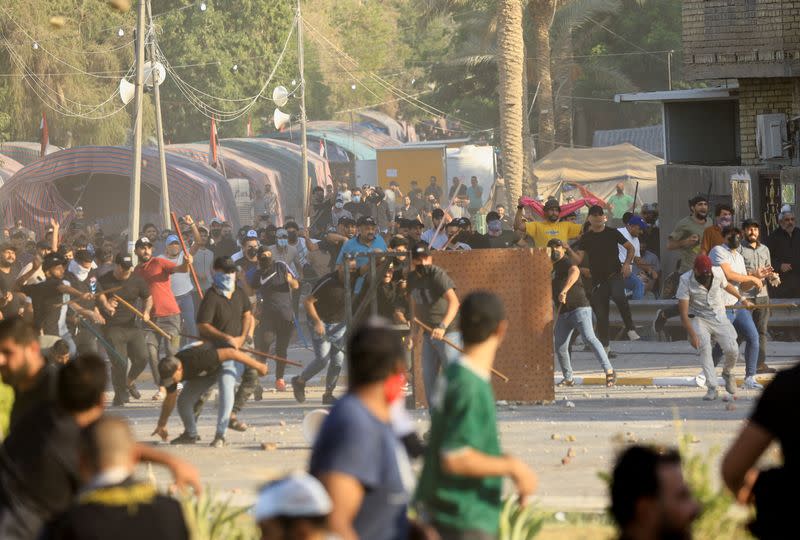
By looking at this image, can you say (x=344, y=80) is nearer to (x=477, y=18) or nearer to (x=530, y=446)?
(x=477, y=18)

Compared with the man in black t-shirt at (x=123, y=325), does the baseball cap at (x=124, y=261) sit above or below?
above

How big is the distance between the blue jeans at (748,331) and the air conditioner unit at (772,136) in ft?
33.8

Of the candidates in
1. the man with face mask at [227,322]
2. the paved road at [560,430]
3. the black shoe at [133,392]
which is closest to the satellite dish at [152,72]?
the paved road at [560,430]

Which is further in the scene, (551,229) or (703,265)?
(551,229)

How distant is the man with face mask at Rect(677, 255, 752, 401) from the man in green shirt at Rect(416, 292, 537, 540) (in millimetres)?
8691

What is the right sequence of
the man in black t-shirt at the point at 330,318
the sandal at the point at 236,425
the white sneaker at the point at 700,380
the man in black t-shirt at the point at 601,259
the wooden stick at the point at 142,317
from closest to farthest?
the sandal at the point at 236,425 → the man in black t-shirt at the point at 330,318 → the white sneaker at the point at 700,380 → the wooden stick at the point at 142,317 → the man in black t-shirt at the point at 601,259

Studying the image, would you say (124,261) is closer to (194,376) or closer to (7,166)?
(194,376)

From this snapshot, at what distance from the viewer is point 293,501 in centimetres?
421

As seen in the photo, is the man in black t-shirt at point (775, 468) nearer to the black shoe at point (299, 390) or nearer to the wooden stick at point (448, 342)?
the wooden stick at point (448, 342)

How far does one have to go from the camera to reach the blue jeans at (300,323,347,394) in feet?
49.4

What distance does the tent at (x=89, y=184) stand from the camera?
119ft

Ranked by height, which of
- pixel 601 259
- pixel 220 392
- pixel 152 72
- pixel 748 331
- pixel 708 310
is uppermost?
pixel 152 72

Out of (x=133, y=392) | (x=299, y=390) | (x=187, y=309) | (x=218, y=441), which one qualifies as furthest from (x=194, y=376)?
(x=187, y=309)

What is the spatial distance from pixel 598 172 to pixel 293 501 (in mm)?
36993
